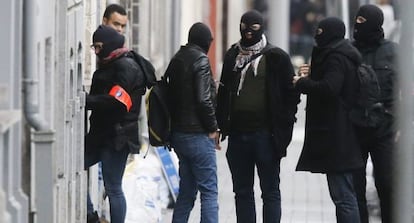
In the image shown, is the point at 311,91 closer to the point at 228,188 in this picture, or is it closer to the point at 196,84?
the point at 196,84

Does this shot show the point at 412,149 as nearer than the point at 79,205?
Yes

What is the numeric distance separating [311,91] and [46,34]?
238 cm

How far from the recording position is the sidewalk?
48.2ft

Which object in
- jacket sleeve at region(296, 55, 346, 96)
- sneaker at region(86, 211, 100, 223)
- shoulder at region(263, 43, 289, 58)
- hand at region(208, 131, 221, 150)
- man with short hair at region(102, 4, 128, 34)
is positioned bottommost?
sneaker at region(86, 211, 100, 223)

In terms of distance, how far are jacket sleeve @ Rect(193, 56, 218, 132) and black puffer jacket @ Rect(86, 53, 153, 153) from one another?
1.45 feet

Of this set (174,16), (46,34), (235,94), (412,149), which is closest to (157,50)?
(174,16)

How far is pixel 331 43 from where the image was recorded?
11.6 m

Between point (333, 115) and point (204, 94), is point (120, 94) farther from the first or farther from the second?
point (333, 115)

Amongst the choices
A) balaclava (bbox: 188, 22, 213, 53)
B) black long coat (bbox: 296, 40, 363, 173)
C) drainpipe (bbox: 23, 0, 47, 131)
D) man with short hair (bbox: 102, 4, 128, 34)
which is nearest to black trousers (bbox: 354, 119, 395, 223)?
black long coat (bbox: 296, 40, 363, 173)

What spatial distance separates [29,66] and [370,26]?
3856mm

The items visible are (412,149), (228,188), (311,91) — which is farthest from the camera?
(228,188)

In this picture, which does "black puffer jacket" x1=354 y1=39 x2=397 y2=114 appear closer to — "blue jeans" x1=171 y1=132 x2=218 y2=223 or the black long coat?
the black long coat

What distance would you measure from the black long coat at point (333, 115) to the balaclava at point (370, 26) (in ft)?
1.80

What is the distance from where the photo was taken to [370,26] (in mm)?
12094
